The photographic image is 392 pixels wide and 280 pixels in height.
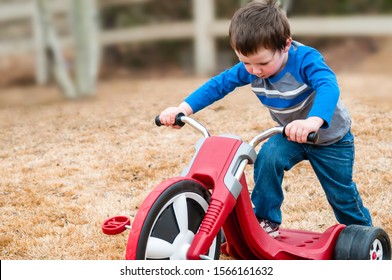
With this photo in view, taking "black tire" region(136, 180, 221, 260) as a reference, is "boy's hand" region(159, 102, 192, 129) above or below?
above

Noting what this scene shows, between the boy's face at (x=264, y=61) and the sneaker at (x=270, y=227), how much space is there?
633mm

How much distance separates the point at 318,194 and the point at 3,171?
2032 mm

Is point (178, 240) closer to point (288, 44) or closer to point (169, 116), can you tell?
point (169, 116)

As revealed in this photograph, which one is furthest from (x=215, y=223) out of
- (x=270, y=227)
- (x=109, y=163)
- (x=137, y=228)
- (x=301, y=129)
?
(x=109, y=163)

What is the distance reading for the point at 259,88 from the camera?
264cm

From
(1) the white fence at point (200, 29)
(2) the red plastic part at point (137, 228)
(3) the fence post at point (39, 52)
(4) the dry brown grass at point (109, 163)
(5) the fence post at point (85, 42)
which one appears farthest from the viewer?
(1) the white fence at point (200, 29)

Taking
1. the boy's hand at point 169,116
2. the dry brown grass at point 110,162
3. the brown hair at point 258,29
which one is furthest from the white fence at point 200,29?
the brown hair at point 258,29

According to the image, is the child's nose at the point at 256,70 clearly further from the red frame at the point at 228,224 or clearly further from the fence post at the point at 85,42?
the fence post at the point at 85,42

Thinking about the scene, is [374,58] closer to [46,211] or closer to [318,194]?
[318,194]

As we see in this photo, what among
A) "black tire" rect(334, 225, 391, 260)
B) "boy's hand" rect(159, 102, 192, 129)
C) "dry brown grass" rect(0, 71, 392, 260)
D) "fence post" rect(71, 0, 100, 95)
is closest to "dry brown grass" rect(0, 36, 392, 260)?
"dry brown grass" rect(0, 71, 392, 260)

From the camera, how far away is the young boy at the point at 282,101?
2377 millimetres

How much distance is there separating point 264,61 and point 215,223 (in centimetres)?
62

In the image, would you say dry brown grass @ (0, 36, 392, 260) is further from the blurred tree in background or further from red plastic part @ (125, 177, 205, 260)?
red plastic part @ (125, 177, 205, 260)

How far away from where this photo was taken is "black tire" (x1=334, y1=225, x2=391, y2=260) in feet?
8.35
